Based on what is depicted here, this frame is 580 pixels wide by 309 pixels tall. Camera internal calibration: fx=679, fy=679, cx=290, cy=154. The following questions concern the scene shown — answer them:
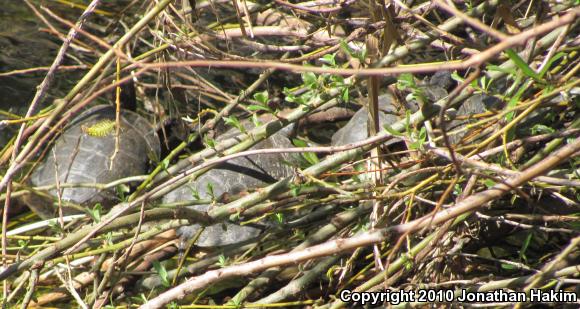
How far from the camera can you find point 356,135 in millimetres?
2381

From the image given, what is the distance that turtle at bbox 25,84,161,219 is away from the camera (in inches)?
108

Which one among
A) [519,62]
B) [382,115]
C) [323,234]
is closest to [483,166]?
[519,62]

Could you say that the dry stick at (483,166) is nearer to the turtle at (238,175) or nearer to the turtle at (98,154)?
the turtle at (238,175)

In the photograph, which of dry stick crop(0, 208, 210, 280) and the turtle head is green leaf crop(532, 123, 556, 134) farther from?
the turtle head

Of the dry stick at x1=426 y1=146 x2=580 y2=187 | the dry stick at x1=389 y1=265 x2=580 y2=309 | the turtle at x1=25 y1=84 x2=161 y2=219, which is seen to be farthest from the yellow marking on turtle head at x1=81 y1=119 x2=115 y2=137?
the dry stick at x1=426 y1=146 x2=580 y2=187

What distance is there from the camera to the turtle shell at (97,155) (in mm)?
2740

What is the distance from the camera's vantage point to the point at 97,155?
2.88 metres

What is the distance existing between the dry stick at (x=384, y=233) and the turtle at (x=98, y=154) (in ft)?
4.42

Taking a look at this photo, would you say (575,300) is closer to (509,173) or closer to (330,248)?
(509,173)

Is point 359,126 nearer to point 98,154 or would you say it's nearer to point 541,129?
point 541,129

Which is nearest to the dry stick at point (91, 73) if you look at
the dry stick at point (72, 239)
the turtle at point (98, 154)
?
the dry stick at point (72, 239)

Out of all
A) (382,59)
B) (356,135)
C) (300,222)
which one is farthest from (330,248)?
(356,135)

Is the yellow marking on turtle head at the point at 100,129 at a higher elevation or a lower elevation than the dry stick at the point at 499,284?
higher

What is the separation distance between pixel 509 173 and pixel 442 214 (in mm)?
146
